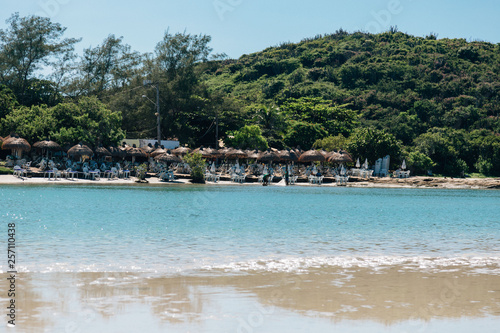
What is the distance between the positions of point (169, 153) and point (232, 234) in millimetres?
25361

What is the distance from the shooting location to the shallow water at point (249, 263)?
18.5ft

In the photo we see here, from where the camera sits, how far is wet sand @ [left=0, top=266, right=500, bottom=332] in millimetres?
5188

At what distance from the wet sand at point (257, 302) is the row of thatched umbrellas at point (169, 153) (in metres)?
27.0

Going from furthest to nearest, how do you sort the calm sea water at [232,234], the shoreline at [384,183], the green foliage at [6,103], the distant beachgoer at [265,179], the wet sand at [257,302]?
the green foliage at [6,103], the distant beachgoer at [265,179], the shoreline at [384,183], the calm sea water at [232,234], the wet sand at [257,302]

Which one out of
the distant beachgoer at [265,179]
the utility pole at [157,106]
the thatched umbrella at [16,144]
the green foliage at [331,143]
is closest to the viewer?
the thatched umbrella at [16,144]

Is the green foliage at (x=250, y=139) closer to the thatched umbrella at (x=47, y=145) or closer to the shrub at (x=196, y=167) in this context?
the shrub at (x=196, y=167)

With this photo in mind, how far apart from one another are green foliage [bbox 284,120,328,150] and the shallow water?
28917 mm

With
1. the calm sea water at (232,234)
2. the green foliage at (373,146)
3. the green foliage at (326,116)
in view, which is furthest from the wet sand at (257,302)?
the green foliage at (326,116)

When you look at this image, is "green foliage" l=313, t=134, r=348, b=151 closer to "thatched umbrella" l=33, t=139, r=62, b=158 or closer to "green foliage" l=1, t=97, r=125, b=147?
"green foliage" l=1, t=97, r=125, b=147

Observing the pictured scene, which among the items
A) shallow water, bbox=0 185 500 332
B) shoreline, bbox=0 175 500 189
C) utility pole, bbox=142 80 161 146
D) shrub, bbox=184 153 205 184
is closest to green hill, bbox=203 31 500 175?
shoreline, bbox=0 175 500 189

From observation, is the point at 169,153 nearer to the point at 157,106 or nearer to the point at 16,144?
the point at 157,106

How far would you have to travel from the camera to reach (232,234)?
1249 cm

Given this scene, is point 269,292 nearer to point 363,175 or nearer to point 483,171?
point 363,175

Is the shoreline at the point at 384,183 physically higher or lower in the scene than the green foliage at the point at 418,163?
lower
